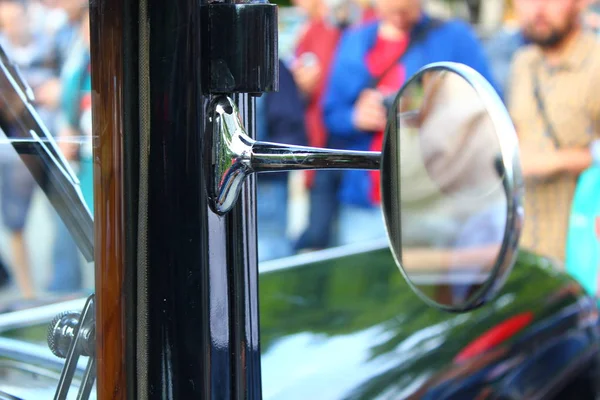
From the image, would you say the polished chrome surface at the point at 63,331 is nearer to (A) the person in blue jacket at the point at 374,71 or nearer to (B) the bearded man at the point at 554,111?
(A) the person in blue jacket at the point at 374,71

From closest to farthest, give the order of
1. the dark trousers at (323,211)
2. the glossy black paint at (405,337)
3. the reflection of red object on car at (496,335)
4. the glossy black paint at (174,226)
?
1. the glossy black paint at (174,226)
2. the glossy black paint at (405,337)
3. the reflection of red object on car at (496,335)
4. the dark trousers at (323,211)

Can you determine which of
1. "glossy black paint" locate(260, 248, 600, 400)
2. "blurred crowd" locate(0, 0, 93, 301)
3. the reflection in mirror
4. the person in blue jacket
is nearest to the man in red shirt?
the person in blue jacket

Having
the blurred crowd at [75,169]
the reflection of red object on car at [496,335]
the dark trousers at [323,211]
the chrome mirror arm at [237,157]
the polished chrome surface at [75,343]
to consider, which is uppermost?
the chrome mirror arm at [237,157]

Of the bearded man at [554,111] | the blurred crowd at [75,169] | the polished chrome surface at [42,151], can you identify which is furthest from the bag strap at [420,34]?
the polished chrome surface at [42,151]

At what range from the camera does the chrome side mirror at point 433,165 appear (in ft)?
2.23

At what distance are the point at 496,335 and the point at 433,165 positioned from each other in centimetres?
70

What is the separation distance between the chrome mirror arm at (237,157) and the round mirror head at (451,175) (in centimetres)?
5

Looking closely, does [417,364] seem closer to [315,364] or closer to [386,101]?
[315,364]

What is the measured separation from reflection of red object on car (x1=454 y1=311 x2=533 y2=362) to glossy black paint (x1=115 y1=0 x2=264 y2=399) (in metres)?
0.67

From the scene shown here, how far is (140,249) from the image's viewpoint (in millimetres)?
671

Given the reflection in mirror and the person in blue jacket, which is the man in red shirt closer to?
the person in blue jacket

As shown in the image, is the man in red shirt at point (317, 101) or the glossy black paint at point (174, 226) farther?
the man in red shirt at point (317, 101)

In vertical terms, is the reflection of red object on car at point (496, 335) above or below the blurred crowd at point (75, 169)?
below

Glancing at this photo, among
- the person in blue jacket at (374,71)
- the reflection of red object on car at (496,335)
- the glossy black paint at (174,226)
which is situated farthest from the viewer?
the person in blue jacket at (374,71)
